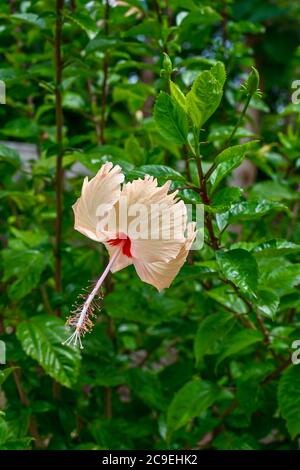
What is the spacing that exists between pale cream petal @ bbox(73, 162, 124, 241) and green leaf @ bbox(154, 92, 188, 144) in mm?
152

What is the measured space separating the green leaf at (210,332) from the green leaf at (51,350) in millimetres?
210

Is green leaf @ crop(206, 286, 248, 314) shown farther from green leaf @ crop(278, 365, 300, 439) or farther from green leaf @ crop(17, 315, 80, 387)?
green leaf @ crop(17, 315, 80, 387)

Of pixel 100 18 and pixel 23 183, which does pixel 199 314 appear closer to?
pixel 23 183

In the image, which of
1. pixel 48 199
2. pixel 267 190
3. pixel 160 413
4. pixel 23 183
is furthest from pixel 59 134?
pixel 160 413

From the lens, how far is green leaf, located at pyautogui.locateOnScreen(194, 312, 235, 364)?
1.08m

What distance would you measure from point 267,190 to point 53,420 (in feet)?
2.31

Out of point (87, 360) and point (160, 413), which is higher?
point (87, 360)

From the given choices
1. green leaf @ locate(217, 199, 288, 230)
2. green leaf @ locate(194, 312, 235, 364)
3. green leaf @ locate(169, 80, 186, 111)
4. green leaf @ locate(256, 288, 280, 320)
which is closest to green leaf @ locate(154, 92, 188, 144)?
green leaf @ locate(169, 80, 186, 111)

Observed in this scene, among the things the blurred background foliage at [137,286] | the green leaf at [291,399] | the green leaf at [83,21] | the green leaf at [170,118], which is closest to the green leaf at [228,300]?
the blurred background foliage at [137,286]

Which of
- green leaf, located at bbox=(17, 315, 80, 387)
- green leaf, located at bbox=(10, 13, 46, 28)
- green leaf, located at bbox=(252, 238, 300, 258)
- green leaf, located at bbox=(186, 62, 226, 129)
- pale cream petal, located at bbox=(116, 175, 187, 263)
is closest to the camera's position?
pale cream petal, located at bbox=(116, 175, 187, 263)

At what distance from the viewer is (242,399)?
46.0 inches

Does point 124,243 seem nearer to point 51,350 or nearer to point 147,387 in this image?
point 51,350

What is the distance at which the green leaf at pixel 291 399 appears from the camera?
998 millimetres
